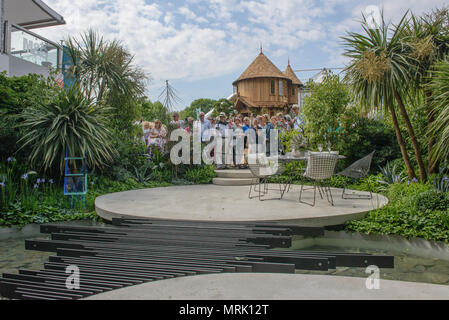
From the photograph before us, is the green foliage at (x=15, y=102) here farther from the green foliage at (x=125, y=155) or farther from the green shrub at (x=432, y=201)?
the green shrub at (x=432, y=201)

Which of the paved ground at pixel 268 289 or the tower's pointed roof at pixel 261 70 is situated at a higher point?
the tower's pointed roof at pixel 261 70

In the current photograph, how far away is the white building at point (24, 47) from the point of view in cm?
1001

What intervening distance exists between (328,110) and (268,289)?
6892 mm

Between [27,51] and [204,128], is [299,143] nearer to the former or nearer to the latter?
[204,128]

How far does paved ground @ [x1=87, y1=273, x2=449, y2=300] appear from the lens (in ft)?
6.29

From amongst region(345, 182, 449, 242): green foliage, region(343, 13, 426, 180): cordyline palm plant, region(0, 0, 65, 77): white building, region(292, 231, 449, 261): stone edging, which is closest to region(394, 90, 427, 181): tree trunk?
region(343, 13, 426, 180): cordyline palm plant

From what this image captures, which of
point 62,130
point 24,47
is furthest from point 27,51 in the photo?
point 62,130

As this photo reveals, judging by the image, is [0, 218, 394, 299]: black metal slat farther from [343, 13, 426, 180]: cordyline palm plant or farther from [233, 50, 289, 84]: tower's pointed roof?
[233, 50, 289, 84]: tower's pointed roof

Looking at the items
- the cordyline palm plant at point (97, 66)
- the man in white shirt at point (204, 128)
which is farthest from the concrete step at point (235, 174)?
the cordyline palm plant at point (97, 66)

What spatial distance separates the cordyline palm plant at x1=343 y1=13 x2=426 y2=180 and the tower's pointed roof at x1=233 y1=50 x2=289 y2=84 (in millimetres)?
24778

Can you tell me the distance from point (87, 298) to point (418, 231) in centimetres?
396

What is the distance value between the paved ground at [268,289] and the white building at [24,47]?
8.83 metres

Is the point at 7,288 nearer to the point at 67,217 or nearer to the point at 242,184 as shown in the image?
the point at 67,217

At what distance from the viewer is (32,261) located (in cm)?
381
